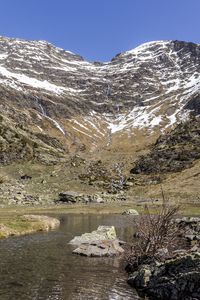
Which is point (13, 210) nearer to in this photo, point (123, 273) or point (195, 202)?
point (195, 202)

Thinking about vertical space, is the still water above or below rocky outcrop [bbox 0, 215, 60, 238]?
below

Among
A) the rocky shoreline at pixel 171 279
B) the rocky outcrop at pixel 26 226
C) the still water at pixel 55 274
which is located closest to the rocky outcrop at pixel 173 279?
the rocky shoreline at pixel 171 279

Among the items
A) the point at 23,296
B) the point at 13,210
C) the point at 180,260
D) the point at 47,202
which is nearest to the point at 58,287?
the point at 23,296

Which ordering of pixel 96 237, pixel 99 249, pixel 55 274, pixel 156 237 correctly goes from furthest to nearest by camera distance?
1. pixel 96 237
2. pixel 99 249
3. pixel 156 237
4. pixel 55 274

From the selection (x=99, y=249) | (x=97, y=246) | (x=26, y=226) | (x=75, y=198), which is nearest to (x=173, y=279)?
(x=99, y=249)

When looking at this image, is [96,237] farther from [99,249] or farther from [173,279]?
[173,279]

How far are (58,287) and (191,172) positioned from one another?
157 metres

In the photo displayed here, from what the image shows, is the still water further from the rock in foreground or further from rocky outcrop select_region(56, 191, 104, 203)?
rocky outcrop select_region(56, 191, 104, 203)

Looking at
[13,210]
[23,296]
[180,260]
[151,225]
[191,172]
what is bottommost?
[23,296]

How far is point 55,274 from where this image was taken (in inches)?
1449

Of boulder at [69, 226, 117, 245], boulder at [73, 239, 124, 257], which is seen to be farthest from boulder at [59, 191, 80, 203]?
boulder at [73, 239, 124, 257]

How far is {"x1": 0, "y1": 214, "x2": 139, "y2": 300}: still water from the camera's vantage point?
30.8m

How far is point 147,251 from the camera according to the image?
37.9 meters

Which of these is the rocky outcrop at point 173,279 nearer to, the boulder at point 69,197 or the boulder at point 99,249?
the boulder at point 99,249
